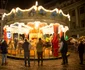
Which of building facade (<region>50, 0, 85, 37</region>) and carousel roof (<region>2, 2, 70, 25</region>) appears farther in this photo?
building facade (<region>50, 0, 85, 37</region>)

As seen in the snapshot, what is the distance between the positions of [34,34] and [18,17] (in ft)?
13.2

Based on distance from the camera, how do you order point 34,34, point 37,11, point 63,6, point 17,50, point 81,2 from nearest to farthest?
point 37,11 < point 17,50 < point 34,34 < point 81,2 < point 63,6

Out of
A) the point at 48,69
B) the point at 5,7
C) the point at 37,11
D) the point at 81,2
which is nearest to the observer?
the point at 48,69

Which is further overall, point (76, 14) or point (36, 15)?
point (76, 14)

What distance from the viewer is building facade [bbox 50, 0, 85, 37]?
1784 inches

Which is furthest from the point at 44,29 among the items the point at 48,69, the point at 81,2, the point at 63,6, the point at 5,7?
the point at 5,7

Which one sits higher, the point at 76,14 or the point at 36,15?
the point at 76,14

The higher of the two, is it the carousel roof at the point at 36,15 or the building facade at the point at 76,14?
the building facade at the point at 76,14

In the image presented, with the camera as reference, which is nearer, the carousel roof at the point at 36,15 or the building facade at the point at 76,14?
the carousel roof at the point at 36,15

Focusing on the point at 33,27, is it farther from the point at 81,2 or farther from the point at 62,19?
the point at 81,2

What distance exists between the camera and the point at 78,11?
47.0m

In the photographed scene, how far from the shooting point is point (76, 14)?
47719 mm

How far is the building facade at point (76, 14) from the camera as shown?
149 ft

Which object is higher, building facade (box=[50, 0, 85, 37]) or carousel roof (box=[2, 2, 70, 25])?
building facade (box=[50, 0, 85, 37])
